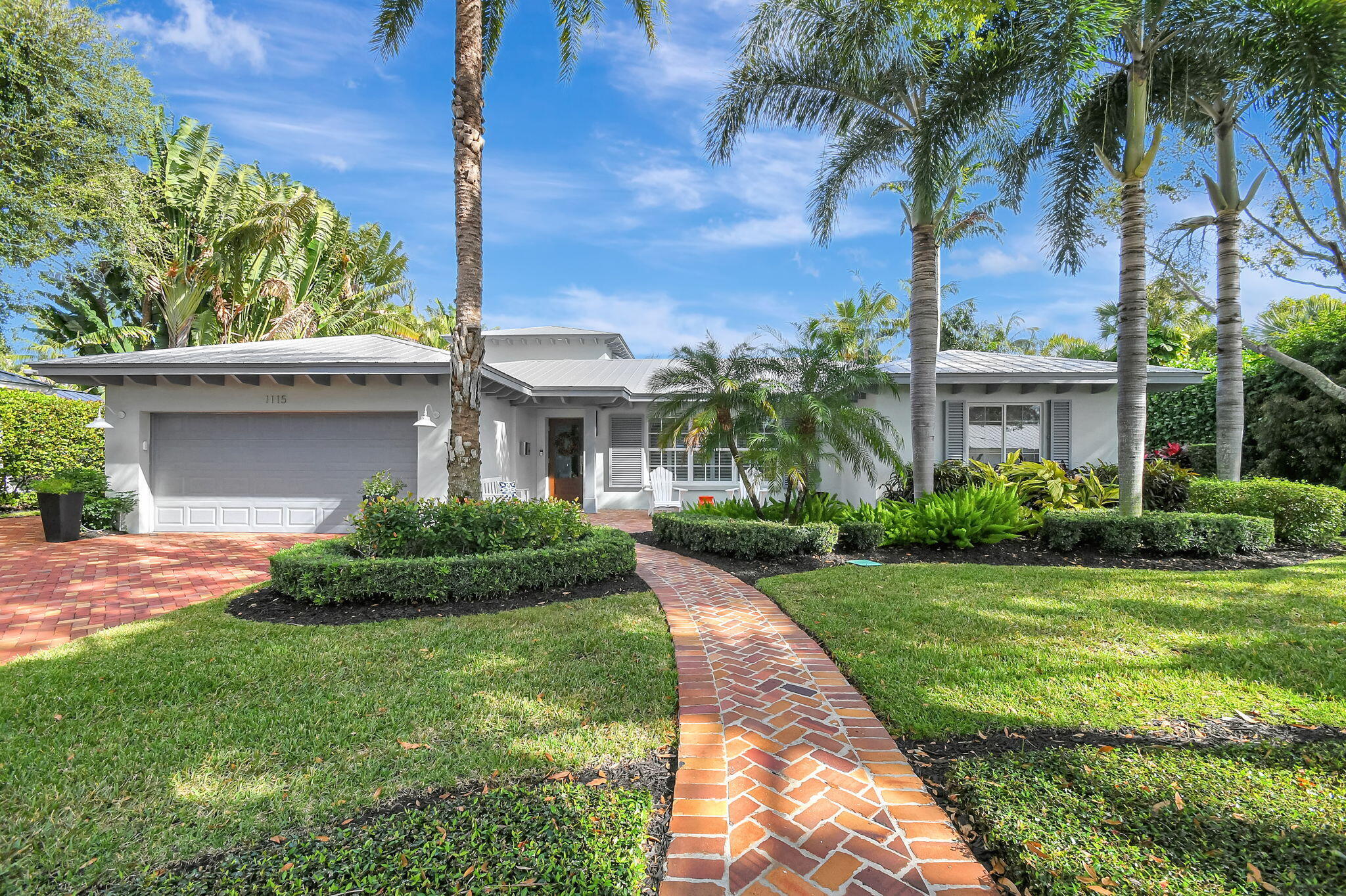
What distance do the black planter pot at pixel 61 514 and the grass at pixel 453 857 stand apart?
424 inches

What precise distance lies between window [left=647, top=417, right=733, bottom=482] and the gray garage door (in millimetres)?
5432

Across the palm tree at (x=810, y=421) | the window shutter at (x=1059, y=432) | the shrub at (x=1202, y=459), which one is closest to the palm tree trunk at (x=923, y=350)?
the palm tree at (x=810, y=421)

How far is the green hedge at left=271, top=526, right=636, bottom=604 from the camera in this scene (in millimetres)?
5832

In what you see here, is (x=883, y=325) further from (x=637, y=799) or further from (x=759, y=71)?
(x=637, y=799)

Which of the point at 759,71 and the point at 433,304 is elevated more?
the point at 433,304

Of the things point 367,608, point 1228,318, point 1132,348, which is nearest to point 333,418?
point 367,608

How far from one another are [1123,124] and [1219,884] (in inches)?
459

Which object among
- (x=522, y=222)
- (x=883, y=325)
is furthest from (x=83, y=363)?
(x=883, y=325)

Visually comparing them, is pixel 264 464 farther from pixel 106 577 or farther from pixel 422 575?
pixel 422 575

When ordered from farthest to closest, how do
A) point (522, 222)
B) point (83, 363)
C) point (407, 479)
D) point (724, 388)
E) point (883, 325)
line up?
1. point (883, 325)
2. point (522, 222)
3. point (407, 479)
4. point (83, 363)
5. point (724, 388)

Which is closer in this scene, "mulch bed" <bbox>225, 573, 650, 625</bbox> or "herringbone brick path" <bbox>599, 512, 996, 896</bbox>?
"herringbone brick path" <bbox>599, 512, 996, 896</bbox>

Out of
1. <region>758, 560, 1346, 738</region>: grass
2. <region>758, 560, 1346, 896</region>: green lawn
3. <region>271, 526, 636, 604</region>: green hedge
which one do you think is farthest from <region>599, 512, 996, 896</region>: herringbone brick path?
<region>271, 526, 636, 604</region>: green hedge

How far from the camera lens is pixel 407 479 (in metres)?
11.0

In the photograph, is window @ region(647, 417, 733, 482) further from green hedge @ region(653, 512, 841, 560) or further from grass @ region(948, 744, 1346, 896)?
grass @ region(948, 744, 1346, 896)
